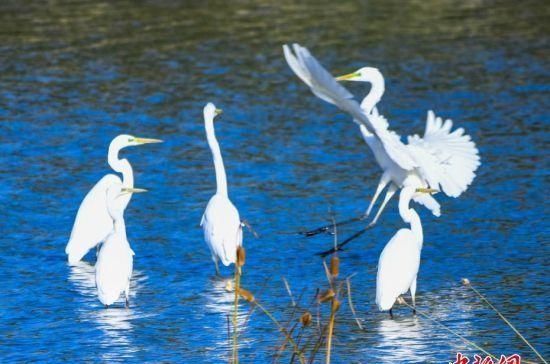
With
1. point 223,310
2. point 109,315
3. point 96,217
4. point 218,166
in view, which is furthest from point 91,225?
point 223,310

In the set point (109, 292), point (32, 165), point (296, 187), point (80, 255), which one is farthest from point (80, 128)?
point (109, 292)

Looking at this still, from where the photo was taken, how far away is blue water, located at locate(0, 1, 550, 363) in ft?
23.4

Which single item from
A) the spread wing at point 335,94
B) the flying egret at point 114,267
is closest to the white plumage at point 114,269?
the flying egret at point 114,267

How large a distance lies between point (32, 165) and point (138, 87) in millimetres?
3304

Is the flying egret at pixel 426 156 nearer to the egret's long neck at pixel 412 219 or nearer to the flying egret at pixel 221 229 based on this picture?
the egret's long neck at pixel 412 219

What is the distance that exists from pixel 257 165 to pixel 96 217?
8.57 ft

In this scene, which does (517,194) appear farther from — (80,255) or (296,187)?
(80,255)

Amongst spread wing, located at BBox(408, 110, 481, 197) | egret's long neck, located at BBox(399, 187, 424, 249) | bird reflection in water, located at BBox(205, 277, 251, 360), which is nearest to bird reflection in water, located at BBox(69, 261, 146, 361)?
bird reflection in water, located at BBox(205, 277, 251, 360)

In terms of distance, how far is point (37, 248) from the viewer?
29.2ft

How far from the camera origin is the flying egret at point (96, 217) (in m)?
8.49

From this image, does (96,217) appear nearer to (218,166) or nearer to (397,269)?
(218,166)

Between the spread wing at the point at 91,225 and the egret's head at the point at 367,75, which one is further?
the egret's head at the point at 367,75

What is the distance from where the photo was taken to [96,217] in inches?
344

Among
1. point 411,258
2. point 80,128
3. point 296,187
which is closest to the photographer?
point 411,258
